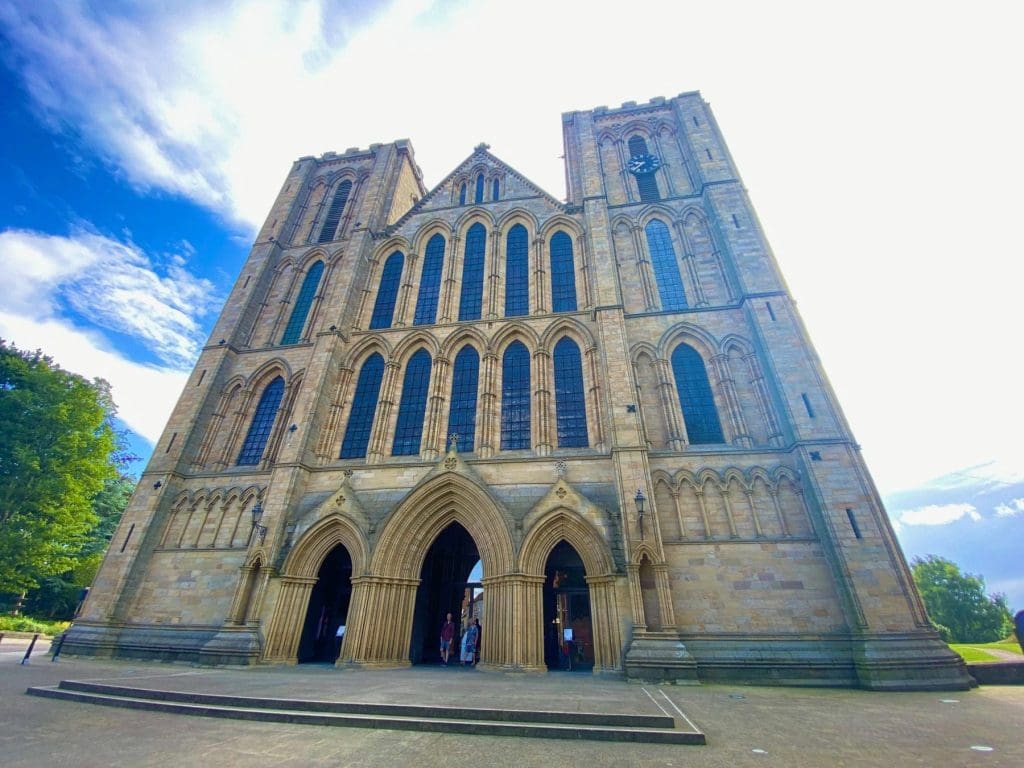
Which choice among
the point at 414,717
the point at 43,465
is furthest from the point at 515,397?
the point at 43,465

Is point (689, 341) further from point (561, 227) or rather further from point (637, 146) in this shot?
point (637, 146)

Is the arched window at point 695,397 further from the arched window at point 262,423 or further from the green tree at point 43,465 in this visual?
the green tree at point 43,465

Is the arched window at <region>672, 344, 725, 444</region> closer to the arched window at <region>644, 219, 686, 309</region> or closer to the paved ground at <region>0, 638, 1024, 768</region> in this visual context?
the arched window at <region>644, 219, 686, 309</region>

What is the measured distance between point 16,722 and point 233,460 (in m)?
12.1

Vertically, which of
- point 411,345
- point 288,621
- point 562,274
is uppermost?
point 562,274

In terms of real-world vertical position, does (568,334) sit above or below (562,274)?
below

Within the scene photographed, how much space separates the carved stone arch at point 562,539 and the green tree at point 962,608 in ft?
144

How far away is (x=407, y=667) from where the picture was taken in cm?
1253

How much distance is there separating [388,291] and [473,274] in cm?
407

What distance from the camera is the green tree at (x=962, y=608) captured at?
1436 inches

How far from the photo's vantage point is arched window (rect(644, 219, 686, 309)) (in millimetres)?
17484

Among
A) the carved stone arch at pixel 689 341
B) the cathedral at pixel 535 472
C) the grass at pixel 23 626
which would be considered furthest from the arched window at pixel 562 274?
the grass at pixel 23 626

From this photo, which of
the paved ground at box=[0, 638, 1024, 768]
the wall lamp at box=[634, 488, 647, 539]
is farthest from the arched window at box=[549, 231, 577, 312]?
the paved ground at box=[0, 638, 1024, 768]

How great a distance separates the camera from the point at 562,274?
1897 cm
